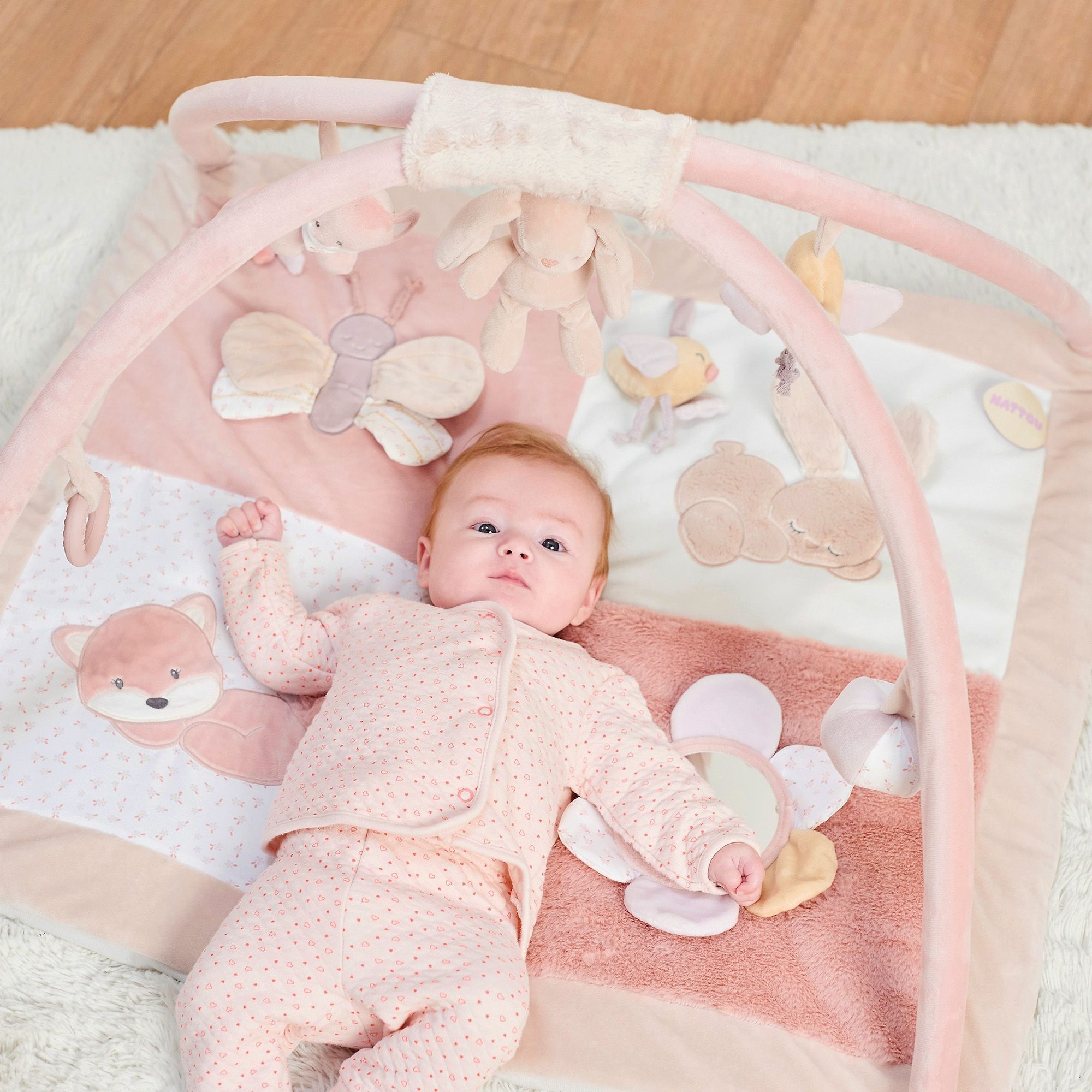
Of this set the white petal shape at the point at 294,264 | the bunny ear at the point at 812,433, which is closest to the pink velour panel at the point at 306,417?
the white petal shape at the point at 294,264

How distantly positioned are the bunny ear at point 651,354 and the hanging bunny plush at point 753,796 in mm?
355

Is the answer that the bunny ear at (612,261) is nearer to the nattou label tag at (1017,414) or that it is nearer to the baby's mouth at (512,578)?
the baby's mouth at (512,578)

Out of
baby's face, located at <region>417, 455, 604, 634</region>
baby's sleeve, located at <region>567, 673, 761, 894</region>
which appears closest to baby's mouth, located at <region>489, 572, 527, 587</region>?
baby's face, located at <region>417, 455, 604, 634</region>

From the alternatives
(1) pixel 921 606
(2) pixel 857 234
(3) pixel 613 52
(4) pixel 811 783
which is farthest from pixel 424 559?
(3) pixel 613 52

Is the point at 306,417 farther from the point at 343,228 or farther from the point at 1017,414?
the point at 1017,414

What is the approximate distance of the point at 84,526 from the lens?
991 millimetres

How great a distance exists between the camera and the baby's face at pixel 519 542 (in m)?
1.17

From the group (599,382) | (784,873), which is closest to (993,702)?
(784,873)

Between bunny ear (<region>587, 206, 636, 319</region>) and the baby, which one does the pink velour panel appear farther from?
bunny ear (<region>587, 206, 636, 319</region>)

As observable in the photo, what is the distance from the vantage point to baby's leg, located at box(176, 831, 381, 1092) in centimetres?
92

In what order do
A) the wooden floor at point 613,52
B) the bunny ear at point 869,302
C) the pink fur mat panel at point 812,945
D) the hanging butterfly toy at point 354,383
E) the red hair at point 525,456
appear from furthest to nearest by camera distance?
the wooden floor at point 613,52 → the hanging butterfly toy at point 354,383 → the red hair at point 525,456 → the bunny ear at point 869,302 → the pink fur mat panel at point 812,945

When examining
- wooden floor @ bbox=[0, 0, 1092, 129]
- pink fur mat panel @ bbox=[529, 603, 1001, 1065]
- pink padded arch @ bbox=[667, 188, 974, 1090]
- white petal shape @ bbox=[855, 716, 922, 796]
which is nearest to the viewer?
pink padded arch @ bbox=[667, 188, 974, 1090]

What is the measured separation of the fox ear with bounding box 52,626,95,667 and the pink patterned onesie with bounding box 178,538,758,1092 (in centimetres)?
14

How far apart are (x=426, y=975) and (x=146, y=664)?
16.4 inches
